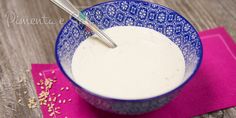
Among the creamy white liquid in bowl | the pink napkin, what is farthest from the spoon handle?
the pink napkin

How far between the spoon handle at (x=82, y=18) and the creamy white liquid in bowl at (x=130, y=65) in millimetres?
18

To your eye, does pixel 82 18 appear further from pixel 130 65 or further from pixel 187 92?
pixel 187 92

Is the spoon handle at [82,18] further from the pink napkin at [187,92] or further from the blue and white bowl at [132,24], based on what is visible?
the pink napkin at [187,92]

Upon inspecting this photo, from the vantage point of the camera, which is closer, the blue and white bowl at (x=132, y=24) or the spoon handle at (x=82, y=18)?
the blue and white bowl at (x=132, y=24)

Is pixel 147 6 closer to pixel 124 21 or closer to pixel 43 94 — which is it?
pixel 124 21

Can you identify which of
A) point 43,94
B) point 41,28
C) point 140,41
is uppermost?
point 41,28

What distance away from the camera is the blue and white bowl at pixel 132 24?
716 millimetres

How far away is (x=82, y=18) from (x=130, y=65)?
0.18 meters

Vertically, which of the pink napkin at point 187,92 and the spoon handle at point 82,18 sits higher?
the spoon handle at point 82,18

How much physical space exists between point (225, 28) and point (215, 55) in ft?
0.44

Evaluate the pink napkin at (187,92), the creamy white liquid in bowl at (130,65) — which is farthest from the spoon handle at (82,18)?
the pink napkin at (187,92)

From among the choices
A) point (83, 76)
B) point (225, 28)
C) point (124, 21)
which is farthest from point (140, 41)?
point (225, 28)

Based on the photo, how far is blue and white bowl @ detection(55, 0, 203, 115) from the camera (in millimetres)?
716

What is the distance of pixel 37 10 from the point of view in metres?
1.12
